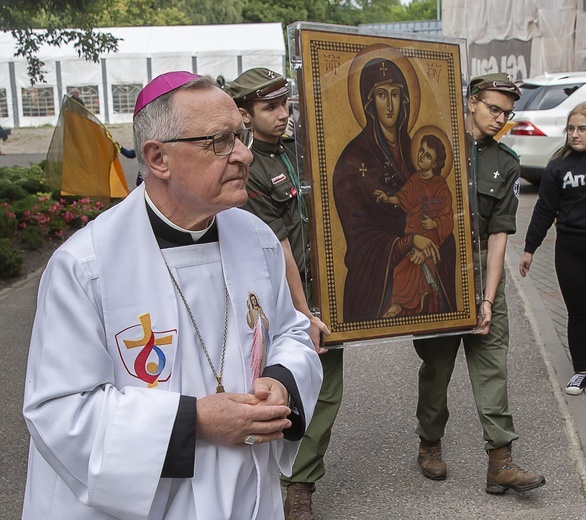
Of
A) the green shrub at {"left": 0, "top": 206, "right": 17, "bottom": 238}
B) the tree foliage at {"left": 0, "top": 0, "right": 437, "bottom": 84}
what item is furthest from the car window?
the green shrub at {"left": 0, "top": 206, "right": 17, "bottom": 238}

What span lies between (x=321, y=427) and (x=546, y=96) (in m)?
12.9

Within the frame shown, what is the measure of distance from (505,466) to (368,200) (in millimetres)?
1597

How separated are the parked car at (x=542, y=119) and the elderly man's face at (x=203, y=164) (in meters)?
13.7

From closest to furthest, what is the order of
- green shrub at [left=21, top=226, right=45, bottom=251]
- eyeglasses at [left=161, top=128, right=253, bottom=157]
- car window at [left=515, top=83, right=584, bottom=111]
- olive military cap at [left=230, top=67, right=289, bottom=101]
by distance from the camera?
eyeglasses at [left=161, top=128, right=253, bottom=157]
olive military cap at [left=230, top=67, right=289, bottom=101]
green shrub at [left=21, top=226, right=45, bottom=251]
car window at [left=515, top=83, right=584, bottom=111]

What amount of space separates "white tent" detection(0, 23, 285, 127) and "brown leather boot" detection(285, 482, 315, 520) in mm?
31041

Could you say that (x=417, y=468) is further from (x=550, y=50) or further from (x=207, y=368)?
(x=550, y=50)

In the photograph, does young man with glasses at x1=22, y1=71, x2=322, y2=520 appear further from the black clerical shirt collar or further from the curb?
the curb

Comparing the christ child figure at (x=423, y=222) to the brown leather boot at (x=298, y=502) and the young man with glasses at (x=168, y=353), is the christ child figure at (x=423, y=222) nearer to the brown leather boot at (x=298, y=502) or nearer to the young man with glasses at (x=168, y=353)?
the brown leather boot at (x=298, y=502)

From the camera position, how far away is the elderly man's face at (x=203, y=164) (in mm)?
2197

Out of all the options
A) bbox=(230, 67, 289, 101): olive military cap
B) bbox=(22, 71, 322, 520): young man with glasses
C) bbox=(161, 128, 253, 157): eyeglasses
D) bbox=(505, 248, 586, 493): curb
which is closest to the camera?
bbox=(22, 71, 322, 520): young man with glasses

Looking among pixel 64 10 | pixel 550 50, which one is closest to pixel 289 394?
pixel 64 10

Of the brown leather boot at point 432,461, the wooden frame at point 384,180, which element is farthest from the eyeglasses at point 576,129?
the brown leather boot at point 432,461

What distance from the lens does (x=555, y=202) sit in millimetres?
5828

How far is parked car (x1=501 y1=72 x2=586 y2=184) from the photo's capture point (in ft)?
50.3
